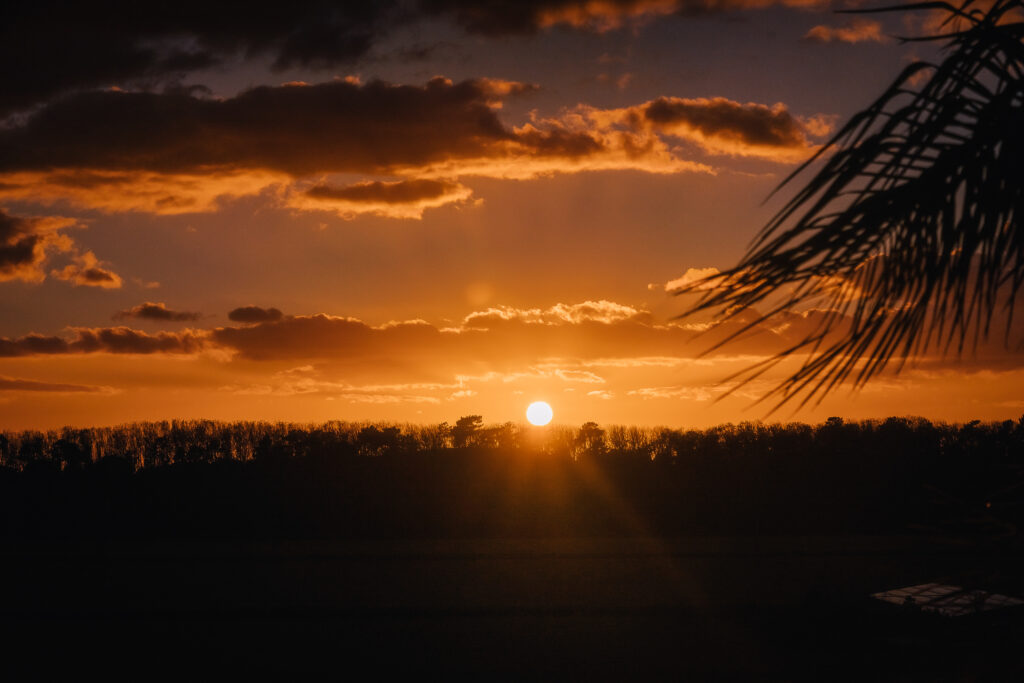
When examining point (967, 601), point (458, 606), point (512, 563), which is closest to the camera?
point (967, 601)

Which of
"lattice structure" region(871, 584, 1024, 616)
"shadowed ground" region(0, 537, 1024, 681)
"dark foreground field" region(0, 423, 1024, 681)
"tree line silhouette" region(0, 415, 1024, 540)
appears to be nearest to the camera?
"lattice structure" region(871, 584, 1024, 616)

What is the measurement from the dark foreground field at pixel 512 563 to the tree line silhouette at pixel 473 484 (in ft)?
0.11

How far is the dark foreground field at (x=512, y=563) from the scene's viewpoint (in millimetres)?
5797

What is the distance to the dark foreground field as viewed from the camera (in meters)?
5.80

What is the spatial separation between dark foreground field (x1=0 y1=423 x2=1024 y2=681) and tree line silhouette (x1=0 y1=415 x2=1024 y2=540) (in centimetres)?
3

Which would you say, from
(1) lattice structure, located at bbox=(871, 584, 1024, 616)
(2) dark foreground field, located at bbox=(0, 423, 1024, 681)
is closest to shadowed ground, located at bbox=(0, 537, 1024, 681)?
(2) dark foreground field, located at bbox=(0, 423, 1024, 681)

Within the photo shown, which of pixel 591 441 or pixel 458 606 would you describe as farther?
pixel 591 441

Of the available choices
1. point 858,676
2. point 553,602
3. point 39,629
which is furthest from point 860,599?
point 39,629

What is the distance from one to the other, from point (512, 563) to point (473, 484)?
285 cm

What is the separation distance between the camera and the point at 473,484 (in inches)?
491

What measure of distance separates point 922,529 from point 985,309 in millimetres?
397

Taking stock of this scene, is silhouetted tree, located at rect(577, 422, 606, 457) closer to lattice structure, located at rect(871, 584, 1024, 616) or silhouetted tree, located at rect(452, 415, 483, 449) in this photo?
silhouetted tree, located at rect(452, 415, 483, 449)

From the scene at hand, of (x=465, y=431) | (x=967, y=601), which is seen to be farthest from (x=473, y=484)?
(x=967, y=601)

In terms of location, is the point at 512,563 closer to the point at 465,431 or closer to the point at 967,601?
the point at 465,431
